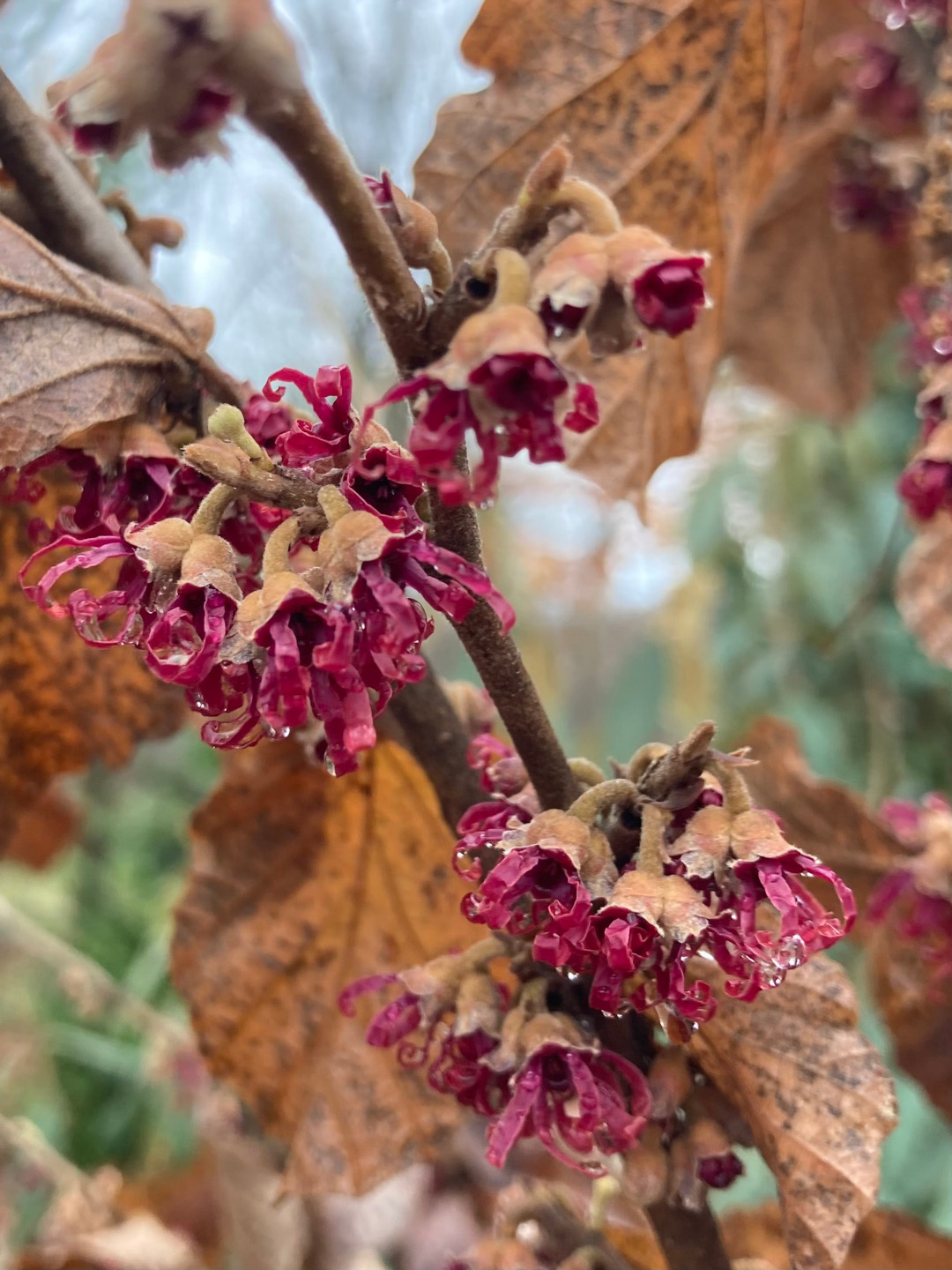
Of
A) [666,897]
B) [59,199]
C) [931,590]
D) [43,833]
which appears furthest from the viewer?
[43,833]

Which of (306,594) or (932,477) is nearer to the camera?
(306,594)

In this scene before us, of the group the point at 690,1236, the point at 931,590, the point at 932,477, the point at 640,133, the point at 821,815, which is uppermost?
the point at 640,133

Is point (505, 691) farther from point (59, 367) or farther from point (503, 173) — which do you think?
point (503, 173)

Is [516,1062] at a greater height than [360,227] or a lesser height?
lesser

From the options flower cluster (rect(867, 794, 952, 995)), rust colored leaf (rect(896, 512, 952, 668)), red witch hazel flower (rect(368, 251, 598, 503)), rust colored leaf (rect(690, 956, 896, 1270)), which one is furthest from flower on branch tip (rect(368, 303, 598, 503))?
Answer: rust colored leaf (rect(896, 512, 952, 668))

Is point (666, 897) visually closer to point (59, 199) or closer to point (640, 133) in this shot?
point (59, 199)

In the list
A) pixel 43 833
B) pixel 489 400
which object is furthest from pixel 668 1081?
pixel 43 833
